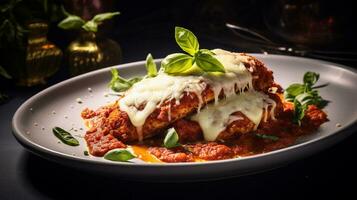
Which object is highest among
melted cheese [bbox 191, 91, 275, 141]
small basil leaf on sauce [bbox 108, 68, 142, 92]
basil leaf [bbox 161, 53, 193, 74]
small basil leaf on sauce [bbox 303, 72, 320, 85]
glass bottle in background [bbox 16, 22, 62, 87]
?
basil leaf [bbox 161, 53, 193, 74]

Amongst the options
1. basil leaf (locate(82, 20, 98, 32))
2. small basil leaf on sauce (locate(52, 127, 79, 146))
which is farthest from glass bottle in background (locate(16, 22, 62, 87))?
small basil leaf on sauce (locate(52, 127, 79, 146))

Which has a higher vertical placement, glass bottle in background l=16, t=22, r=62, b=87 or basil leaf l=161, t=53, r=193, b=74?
basil leaf l=161, t=53, r=193, b=74

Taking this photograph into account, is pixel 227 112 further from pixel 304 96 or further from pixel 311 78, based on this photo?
pixel 311 78

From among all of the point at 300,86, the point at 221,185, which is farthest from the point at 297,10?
the point at 221,185

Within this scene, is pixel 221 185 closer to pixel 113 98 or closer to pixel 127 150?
pixel 127 150

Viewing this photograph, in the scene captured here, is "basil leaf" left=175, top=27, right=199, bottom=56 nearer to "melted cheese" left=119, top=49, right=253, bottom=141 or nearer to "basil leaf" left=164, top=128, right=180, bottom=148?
"melted cheese" left=119, top=49, right=253, bottom=141

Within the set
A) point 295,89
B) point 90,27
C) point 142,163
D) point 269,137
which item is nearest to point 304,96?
point 295,89
